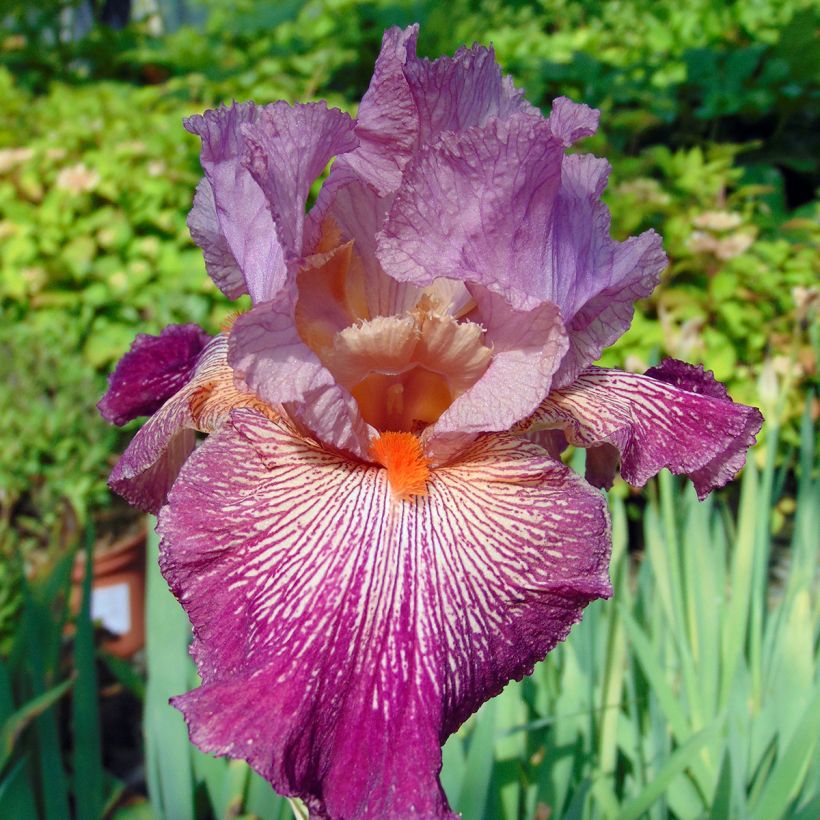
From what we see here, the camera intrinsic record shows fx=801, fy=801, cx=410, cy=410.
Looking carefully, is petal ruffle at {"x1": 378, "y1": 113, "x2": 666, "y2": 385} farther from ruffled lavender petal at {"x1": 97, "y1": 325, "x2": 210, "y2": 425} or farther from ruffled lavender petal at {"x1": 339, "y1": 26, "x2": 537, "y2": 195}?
ruffled lavender petal at {"x1": 97, "y1": 325, "x2": 210, "y2": 425}

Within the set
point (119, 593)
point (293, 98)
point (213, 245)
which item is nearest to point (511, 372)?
point (213, 245)

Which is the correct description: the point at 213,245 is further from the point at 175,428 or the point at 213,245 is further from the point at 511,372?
the point at 511,372

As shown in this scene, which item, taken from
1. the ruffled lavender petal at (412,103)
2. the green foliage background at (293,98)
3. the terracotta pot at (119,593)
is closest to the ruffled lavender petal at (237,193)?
the ruffled lavender petal at (412,103)

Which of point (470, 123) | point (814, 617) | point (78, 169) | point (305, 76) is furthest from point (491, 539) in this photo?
point (305, 76)

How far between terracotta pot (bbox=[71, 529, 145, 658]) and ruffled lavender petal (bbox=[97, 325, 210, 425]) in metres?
1.74

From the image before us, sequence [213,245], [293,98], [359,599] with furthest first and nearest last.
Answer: [293,98] → [213,245] → [359,599]

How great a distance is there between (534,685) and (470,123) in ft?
3.33

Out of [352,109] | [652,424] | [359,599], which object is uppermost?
[352,109]

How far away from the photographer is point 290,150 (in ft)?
2.47

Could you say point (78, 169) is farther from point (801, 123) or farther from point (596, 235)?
point (801, 123)

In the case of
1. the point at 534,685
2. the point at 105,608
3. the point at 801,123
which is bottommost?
the point at 105,608

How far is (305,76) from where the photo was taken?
3994mm

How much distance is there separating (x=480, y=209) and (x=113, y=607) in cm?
229

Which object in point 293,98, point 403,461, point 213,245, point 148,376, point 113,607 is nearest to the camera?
point 403,461
